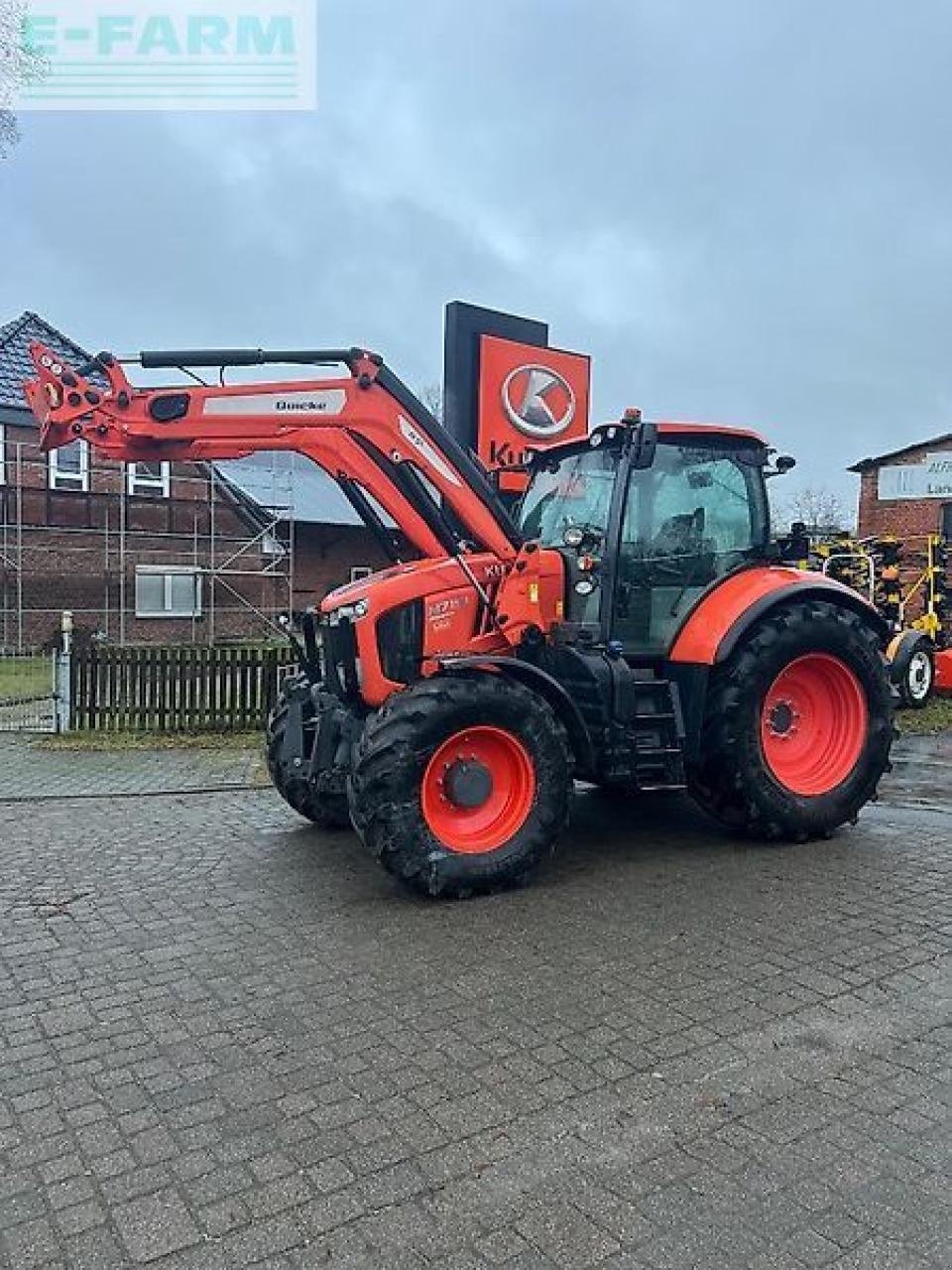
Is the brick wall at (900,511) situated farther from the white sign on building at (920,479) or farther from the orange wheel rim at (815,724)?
the orange wheel rim at (815,724)

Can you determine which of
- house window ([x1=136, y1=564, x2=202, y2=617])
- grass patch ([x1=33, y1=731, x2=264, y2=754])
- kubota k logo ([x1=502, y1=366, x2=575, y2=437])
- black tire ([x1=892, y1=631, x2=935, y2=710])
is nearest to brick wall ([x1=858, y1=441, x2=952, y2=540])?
black tire ([x1=892, y1=631, x2=935, y2=710])

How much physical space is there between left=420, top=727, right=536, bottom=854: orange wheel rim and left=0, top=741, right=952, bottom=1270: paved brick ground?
14.7 inches

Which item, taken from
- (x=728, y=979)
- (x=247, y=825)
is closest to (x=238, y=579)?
(x=247, y=825)

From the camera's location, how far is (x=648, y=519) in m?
5.98

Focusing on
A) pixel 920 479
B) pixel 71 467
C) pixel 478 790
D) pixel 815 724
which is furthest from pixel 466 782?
pixel 920 479

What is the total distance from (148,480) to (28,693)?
31.7 ft

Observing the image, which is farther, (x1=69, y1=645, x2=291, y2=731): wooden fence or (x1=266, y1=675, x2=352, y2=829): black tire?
(x1=69, y1=645, x2=291, y2=731): wooden fence

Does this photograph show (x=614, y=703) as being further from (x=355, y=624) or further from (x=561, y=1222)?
(x=561, y=1222)

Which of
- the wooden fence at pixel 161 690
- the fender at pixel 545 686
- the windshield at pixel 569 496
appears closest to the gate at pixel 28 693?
the wooden fence at pixel 161 690

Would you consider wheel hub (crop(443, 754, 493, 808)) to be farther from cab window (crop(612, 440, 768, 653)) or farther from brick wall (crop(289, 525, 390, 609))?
brick wall (crop(289, 525, 390, 609))

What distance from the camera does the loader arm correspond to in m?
5.29

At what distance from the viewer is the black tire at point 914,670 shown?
486 inches

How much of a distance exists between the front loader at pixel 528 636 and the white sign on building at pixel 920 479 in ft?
60.3

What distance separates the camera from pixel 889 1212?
2574 mm
